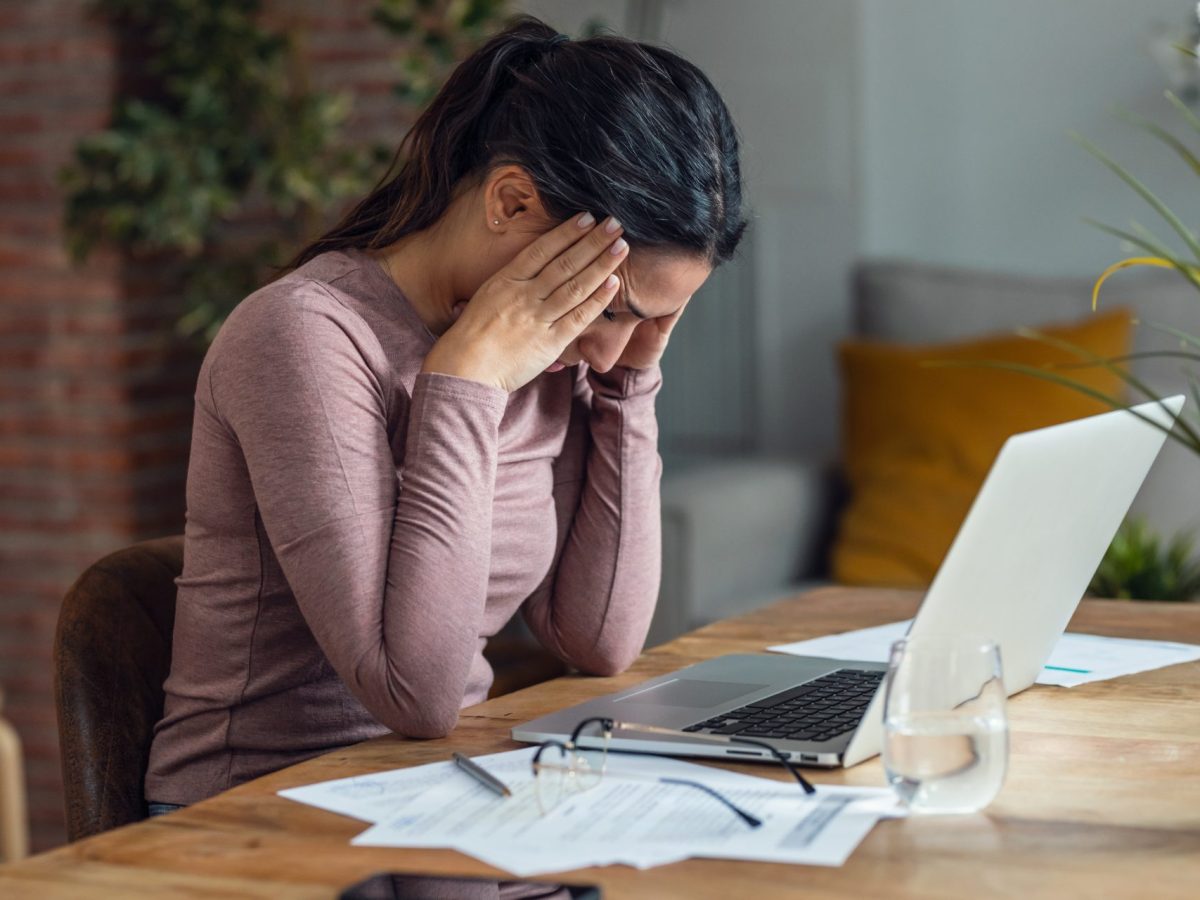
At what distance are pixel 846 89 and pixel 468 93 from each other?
7.35 ft

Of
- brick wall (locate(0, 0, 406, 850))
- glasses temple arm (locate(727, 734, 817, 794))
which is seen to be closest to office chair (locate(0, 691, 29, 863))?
brick wall (locate(0, 0, 406, 850))

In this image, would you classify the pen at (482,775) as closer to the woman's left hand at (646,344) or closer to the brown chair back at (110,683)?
the brown chair back at (110,683)

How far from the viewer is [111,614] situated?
50.9 inches

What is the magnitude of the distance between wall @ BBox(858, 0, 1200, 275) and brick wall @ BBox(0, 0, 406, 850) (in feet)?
5.22

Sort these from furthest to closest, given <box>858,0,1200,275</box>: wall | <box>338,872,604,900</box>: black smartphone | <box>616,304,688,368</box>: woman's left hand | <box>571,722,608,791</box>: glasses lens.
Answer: <box>858,0,1200,275</box>: wall < <box>616,304,688,368</box>: woman's left hand < <box>571,722,608,791</box>: glasses lens < <box>338,872,604,900</box>: black smartphone

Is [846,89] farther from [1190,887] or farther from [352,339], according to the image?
[1190,887]

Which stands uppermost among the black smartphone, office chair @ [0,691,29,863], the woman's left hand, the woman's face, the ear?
the ear

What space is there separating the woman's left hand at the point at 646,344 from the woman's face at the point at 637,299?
0.05 m

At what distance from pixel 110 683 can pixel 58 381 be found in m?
1.90

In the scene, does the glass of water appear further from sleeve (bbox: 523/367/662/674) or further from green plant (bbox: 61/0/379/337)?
green plant (bbox: 61/0/379/337)

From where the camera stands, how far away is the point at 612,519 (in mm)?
1491

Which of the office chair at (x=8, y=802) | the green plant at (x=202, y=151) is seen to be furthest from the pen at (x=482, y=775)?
the green plant at (x=202, y=151)

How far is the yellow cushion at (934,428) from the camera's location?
292 centimetres

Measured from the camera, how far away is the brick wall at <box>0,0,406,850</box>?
2.98 m
